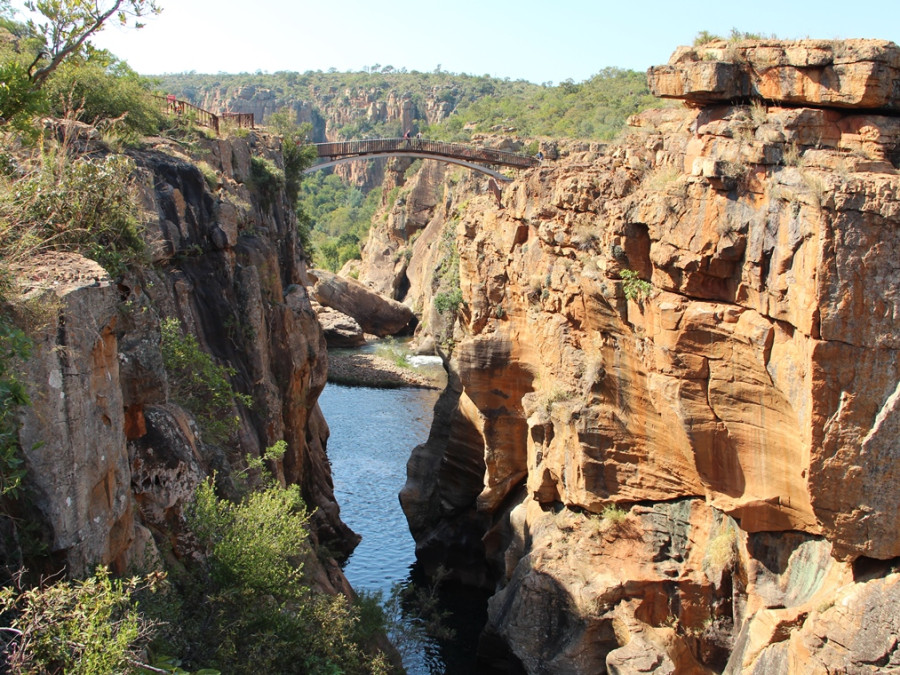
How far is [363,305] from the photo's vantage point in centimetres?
5797

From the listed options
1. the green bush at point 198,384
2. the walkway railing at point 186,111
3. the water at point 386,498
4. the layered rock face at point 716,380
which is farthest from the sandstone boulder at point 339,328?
the green bush at point 198,384

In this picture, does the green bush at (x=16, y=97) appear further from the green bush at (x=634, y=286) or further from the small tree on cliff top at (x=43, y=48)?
the green bush at (x=634, y=286)

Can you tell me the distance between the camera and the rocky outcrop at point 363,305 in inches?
2227

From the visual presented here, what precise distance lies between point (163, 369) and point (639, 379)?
28.9 ft

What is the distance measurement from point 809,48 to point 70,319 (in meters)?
11.4

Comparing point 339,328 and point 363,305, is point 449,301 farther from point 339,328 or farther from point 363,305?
point 363,305

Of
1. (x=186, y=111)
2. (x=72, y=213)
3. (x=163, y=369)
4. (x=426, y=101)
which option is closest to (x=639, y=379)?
(x=163, y=369)

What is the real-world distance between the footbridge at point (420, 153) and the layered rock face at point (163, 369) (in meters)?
12.9

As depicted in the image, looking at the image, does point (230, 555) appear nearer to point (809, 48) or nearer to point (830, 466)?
point (830, 466)

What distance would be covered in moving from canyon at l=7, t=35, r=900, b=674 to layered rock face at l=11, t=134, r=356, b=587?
0.05 m

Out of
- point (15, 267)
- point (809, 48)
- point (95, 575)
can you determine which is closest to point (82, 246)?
point (15, 267)

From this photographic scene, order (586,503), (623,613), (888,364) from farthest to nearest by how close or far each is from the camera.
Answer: (586,503)
(623,613)
(888,364)

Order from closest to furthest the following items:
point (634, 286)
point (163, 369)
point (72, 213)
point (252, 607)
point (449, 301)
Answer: point (72, 213), point (252, 607), point (163, 369), point (634, 286), point (449, 301)

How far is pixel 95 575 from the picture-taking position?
8.52 metres
